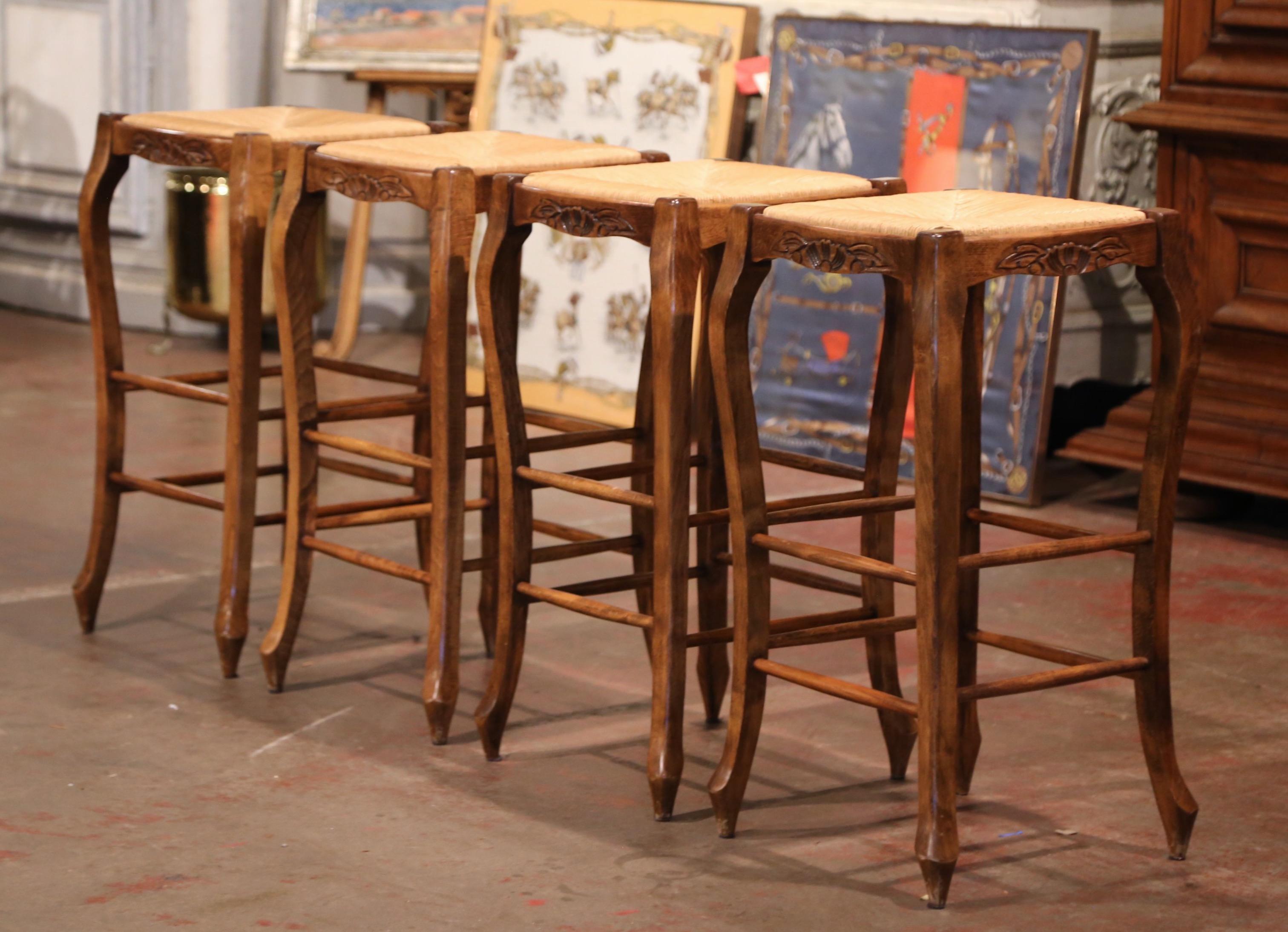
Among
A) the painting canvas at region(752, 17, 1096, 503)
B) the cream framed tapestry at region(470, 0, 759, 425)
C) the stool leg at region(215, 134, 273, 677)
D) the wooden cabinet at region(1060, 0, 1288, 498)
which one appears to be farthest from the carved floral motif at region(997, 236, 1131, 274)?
the cream framed tapestry at region(470, 0, 759, 425)

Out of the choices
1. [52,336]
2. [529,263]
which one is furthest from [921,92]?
[52,336]

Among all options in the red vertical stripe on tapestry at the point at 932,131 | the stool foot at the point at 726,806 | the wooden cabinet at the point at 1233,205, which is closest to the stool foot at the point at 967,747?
the stool foot at the point at 726,806

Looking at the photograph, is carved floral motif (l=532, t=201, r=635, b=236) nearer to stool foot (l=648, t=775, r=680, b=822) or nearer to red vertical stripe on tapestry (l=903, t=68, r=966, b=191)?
stool foot (l=648, t=775, r=680, b=822)

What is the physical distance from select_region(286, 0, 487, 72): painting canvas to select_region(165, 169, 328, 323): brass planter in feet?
1.71

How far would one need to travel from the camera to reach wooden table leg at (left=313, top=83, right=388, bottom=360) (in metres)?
6.46

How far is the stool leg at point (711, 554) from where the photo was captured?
10.3 ft

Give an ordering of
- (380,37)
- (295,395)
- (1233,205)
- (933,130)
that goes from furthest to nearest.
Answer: (380,37) → (933,130) → (1233,205) → (295,395)

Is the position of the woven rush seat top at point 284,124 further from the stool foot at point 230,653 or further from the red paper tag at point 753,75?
the red paper tag at point 753,75

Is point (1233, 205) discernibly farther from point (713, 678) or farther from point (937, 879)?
point (937, 879)

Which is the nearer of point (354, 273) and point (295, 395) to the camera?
point (295, 395)

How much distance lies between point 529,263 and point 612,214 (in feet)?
10.4

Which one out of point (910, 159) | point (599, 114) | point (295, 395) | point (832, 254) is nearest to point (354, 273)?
point (599, 114)

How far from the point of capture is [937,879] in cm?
247

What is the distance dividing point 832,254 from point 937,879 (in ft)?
2.76
